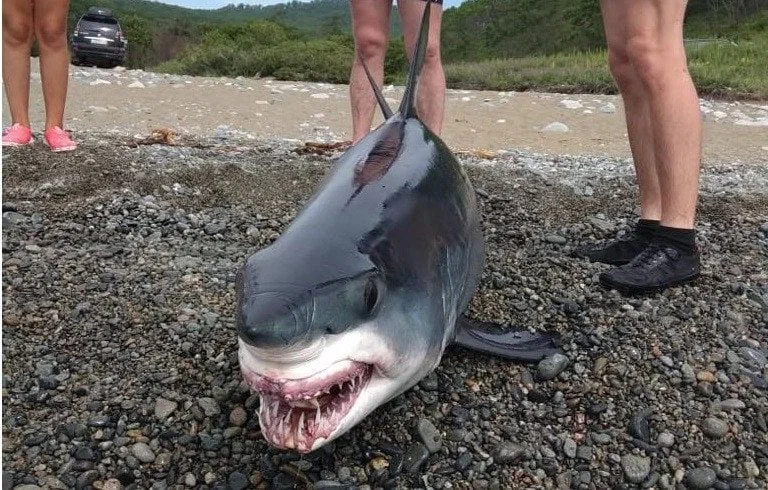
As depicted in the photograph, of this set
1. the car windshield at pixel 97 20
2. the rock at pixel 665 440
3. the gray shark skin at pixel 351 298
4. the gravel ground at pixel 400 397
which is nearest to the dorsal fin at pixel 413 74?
the gray shark skin at pixel 351 298

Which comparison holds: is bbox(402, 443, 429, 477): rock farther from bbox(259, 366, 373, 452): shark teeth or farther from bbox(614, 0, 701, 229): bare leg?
bbox(614, 0, 701, 229): bare leg

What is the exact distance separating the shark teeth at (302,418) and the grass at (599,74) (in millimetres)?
9303

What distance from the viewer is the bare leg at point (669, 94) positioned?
7.79 feet

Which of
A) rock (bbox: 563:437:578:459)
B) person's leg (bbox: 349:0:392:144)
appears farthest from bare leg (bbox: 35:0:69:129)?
rock (bbox: 563:437:578:459)

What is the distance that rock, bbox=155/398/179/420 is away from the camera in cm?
174

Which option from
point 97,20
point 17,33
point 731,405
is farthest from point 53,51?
point 97,20

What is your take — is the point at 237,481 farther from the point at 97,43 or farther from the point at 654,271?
the point at 97,43

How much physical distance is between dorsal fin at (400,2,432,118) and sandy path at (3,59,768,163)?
10.7ft

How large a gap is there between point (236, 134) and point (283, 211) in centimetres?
288

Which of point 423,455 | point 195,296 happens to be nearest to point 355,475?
point 423,455

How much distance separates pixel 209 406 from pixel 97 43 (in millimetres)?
20722

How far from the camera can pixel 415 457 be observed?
5.28ft

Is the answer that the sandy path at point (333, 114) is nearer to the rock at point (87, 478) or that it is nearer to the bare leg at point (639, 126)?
the bare leg at point (639, 126)

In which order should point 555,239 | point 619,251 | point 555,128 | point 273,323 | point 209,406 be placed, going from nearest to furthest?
1. point 273,323
2. point 209,406
3. point 619,251
4. point 555,239
5. point 555,128
